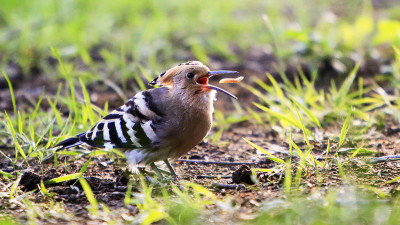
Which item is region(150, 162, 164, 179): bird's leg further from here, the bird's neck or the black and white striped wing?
the bird's neck

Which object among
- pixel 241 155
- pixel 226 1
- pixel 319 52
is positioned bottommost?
pixel 241 155

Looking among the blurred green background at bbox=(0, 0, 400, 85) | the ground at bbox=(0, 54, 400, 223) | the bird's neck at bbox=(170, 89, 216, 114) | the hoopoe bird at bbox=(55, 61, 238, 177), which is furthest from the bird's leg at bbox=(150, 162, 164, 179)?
the blurred green background at bbox=(0, 0, 400, 85)

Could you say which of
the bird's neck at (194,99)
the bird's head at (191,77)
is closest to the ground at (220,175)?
the bird's neck at (194,99)

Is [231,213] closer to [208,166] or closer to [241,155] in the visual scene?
[208,166]

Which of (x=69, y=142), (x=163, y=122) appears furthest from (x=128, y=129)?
(x=69, y=142)

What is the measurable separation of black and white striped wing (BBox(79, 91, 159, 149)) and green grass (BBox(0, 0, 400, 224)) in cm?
12

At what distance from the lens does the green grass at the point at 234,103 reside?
8.69 feet

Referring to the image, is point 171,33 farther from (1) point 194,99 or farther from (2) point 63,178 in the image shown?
(2) point 63,178

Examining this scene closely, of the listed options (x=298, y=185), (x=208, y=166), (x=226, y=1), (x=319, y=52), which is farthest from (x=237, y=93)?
(x=226, y=1)

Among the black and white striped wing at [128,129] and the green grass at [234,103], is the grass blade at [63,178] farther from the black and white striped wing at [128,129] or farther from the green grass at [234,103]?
the black and white striped wing at [128,129]

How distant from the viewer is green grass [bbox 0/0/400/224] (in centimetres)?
265

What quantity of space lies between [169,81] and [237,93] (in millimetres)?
2017

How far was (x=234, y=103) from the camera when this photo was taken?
5.05 metres

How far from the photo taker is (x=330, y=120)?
4.24 meters
